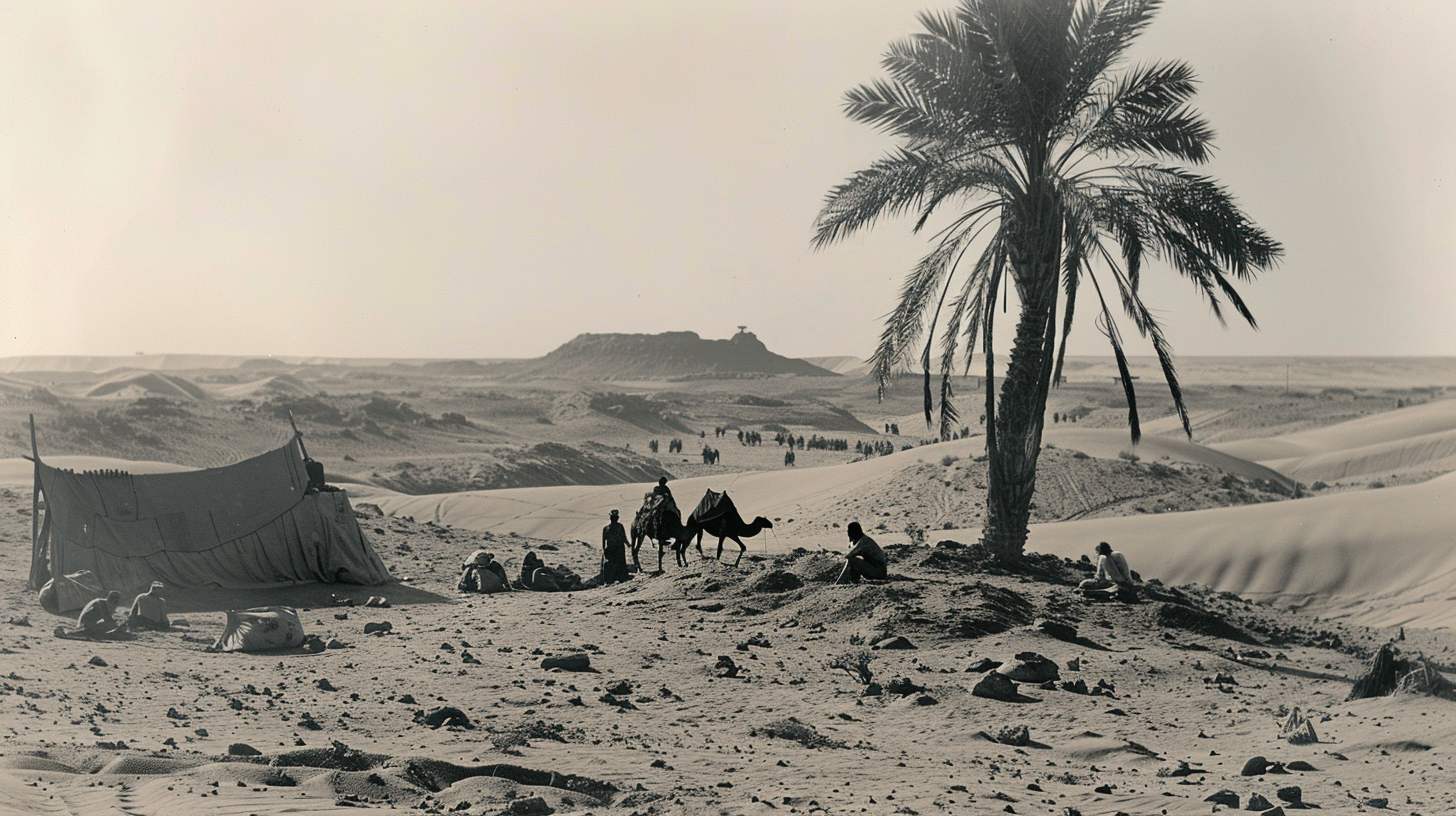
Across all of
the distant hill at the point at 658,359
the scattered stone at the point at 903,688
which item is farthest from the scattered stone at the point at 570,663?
the distant hill at the point at 658,359

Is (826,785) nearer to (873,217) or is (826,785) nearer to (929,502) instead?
(873,217)

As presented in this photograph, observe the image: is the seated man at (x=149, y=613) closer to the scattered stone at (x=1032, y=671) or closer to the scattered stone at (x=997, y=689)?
the scattered stone at (x=997, y=689)

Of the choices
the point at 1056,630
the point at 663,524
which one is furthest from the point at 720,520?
the point at 1056,630

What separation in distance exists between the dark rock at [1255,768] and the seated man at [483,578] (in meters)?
11.0

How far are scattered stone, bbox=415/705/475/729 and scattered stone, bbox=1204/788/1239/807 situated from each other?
507cm

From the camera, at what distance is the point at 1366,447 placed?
41.8 metres

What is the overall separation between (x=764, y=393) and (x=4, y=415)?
236 ft

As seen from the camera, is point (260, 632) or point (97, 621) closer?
point (260, 632)

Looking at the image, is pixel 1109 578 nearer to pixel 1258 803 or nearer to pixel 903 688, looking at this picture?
pixel 903 688

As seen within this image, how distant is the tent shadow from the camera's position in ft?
50.2

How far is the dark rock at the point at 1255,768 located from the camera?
813 centimetres

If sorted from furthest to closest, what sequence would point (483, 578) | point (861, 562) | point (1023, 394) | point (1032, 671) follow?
point (483, 578) < point (1023, 394) < point (861, 562) < point (1032, 671)

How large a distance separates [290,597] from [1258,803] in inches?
497

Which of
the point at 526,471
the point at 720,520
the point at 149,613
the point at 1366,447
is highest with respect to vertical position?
the point at 1366,447
